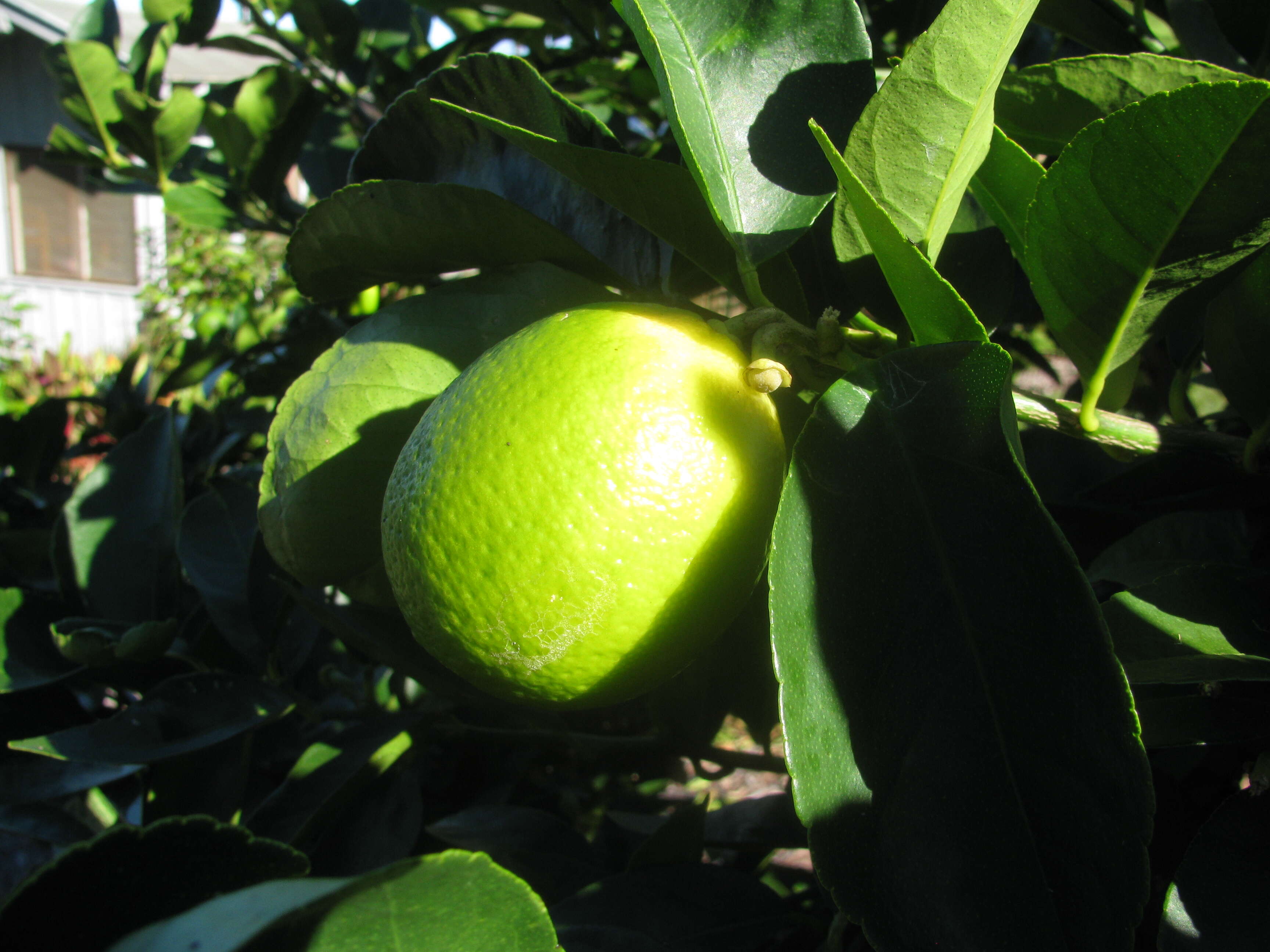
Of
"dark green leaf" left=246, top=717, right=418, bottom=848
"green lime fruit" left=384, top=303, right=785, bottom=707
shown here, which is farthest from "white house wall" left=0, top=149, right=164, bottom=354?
"green lime fruit" left=384, top=303, right=785, bottom=707

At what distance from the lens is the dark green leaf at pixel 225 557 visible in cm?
89

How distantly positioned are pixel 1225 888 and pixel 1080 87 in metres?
0.52

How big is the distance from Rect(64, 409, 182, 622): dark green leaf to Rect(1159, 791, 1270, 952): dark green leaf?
955 mm

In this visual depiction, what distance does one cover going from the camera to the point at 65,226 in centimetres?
968

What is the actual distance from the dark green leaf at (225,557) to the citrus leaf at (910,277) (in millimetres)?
693

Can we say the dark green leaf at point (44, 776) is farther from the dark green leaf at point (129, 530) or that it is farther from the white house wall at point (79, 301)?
the white house wall at point (79, 301)

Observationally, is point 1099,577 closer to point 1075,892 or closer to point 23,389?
point 1075,892

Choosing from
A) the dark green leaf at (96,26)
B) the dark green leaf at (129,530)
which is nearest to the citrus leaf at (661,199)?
the dark green leaf at (129,530)

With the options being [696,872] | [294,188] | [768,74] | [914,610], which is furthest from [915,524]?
[294,188]

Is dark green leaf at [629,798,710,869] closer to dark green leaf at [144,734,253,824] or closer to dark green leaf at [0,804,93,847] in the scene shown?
dark green leaf at [144,734,253,824]

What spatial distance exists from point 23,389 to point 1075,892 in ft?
14.3

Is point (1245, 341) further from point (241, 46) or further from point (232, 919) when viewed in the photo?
point (241, 46)

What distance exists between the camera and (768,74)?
1.82 ft

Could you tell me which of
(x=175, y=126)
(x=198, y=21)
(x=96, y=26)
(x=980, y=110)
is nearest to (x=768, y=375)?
(x=980, y=110)
